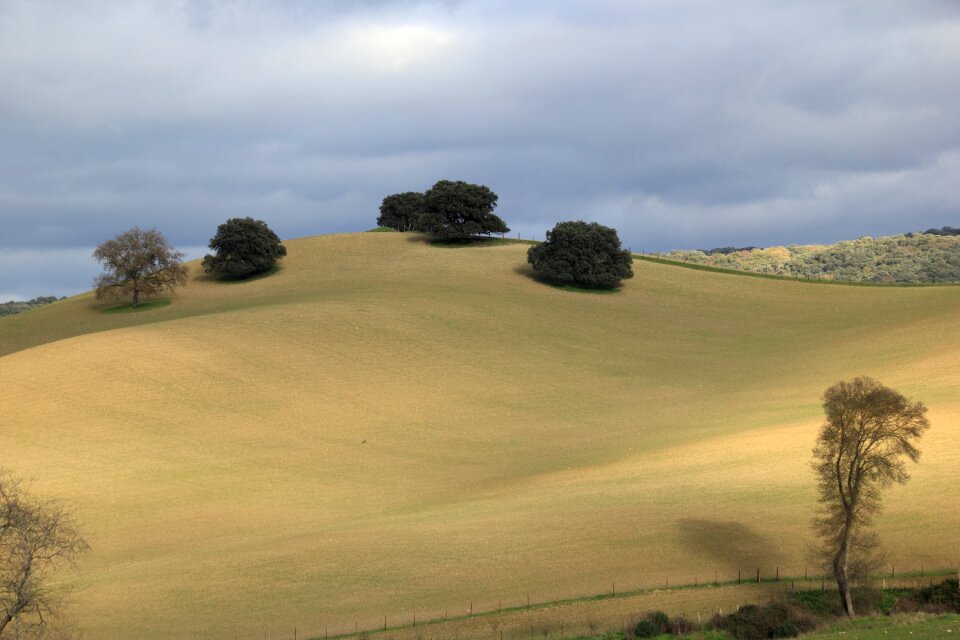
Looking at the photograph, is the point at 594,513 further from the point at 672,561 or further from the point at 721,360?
the point at 721,360

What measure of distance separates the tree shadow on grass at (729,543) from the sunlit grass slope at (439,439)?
3.7 inches

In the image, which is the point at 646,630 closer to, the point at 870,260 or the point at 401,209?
the point at 401,209

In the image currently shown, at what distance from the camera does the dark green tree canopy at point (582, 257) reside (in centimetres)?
8556

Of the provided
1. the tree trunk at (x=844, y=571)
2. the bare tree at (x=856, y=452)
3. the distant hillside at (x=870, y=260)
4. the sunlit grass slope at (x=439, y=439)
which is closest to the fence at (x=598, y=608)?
the sunlit grass slope at (x=439, y=439)

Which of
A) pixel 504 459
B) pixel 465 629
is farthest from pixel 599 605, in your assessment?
pixel 504 459

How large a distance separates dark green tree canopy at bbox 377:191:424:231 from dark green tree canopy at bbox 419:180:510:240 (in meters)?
39.3

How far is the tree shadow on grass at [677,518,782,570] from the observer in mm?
30203

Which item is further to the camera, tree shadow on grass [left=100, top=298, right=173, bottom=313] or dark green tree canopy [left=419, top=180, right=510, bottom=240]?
dark green tree canopy [left=419, top=180, right=510, bottom=240]

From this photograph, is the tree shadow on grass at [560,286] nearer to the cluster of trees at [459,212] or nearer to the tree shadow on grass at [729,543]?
the cluster of trees at [459,212]

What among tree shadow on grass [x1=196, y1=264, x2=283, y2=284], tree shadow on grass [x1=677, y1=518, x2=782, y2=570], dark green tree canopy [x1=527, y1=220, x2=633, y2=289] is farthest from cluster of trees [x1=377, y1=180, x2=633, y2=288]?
tree shadow on grass [x1=677, y1=518, x2=782, y2=570]

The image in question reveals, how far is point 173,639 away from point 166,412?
25.0 m

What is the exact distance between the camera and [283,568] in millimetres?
30906

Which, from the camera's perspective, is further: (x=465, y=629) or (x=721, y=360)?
(x=721, y=360)

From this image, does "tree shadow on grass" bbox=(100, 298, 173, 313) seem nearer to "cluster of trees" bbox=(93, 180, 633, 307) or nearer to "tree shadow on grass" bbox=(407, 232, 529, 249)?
"cluster of trees" bbox=(93, 180, 633, 307)
